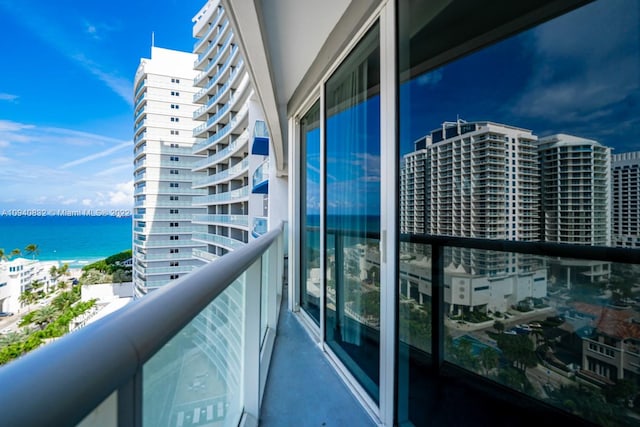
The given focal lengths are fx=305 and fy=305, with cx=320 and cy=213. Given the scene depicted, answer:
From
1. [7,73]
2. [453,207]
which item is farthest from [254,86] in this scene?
[7,73]

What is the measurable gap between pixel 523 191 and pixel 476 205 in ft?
0.60

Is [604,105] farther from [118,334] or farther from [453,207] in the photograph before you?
[118,334]

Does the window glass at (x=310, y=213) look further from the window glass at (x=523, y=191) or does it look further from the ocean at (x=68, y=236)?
the ocean at (x=68, y=236)

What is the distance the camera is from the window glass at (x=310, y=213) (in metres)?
2.84

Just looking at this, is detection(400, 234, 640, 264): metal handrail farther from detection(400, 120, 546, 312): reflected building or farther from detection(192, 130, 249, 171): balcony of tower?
detection(192, 130, 249, 171): balcony of tower

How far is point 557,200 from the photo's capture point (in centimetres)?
110

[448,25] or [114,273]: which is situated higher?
[448,25]

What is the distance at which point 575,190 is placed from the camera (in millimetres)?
1071

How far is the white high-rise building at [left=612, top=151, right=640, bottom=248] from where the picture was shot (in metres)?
0.95

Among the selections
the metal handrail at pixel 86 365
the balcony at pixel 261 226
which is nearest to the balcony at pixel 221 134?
the balcony at pixel 261 226

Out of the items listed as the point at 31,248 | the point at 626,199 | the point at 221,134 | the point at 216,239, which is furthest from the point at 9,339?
the point at 221,134

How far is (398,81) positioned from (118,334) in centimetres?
158

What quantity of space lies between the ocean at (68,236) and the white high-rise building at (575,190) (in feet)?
111

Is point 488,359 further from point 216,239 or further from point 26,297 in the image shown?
point 216,239
